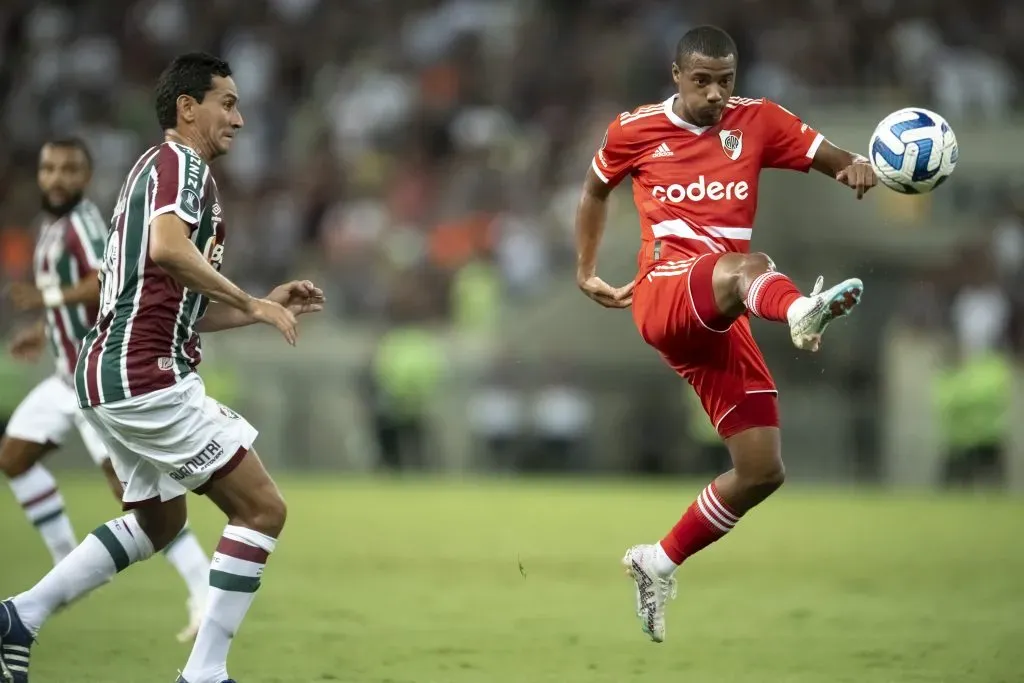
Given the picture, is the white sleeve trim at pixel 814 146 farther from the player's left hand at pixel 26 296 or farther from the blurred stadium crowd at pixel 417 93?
the blurred stadium crowd at pixel 417 93

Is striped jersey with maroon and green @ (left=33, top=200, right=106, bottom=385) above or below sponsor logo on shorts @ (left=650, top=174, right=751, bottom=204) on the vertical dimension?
below

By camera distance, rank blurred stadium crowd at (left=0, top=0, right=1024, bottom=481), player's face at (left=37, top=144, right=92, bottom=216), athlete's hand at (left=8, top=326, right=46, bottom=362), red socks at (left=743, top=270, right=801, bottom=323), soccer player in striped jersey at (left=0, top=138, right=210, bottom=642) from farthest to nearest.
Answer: blurred stadium crowd at (left=0, top=0, right=1024, bottom=481), athlete's hand at (left=8, top=326, right=46, bottom=362), player's face at (left=37, top=144, right=92, bottom=216), soccer player in striped jersey at (left=0, top=138, right=210, bottom=642), red socks at (left=743, top=270, right=801, bottom=323)

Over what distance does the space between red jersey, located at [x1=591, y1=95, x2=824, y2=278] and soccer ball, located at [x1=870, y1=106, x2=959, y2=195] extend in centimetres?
34

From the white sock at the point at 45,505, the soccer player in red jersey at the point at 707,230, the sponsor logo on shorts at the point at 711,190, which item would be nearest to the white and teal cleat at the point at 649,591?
the soccer player in red jersey at the point at 707,230

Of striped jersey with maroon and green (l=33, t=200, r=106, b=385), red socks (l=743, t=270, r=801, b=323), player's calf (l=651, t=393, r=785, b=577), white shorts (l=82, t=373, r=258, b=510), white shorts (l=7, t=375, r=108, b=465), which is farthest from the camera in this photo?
white shorts (l=7, t=375, r=108, b=465)

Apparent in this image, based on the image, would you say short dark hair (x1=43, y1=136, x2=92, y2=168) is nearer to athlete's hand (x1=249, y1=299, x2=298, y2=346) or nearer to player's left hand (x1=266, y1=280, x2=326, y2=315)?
player's left hand (x1=266, y1=280, x2=326, y2=315)

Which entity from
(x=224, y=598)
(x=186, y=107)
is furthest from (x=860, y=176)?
(x=224, y=598)

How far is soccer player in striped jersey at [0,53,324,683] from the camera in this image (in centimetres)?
539

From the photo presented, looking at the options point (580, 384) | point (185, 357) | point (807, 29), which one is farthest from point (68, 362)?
point (807, 29)

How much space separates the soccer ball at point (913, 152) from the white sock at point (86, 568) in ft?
10.8

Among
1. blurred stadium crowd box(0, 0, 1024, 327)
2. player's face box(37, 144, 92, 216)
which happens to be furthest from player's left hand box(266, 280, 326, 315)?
blurred stadium crowd box(0, 0, 1024, 327)

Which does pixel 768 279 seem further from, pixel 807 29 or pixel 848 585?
pixel 807 29

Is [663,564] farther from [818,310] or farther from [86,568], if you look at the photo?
[86,568]

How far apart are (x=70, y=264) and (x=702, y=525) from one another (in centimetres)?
366
